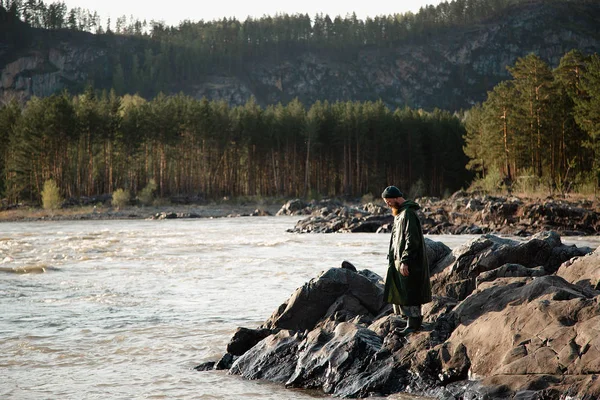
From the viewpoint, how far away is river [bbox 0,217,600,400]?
324 inches

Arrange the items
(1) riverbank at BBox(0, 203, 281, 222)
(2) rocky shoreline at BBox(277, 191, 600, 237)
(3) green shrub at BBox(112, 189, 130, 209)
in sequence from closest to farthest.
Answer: (2) rocky shoreline at BBox(277, 191, 600, 237)
(1) riverbank at BBox(0, 203, 281, 222)
(3) green shrub at BBox(112, 189, 130, 209)

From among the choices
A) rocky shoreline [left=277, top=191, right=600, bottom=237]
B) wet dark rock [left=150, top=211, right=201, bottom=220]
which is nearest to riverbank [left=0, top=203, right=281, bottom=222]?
wet dark rock [left=150, top=211, right=201, bottom=220]

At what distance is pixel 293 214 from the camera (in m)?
58.2

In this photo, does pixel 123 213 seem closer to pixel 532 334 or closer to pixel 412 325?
pixel 412 325

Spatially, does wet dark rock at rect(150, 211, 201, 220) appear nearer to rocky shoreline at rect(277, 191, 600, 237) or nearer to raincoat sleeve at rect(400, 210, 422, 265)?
rocky shoreline at rect(277, 191, 600, 237)

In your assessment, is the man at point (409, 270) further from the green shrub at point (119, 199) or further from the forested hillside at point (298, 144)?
the green shrub at point (119, 199)

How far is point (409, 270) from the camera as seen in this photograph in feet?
27.0

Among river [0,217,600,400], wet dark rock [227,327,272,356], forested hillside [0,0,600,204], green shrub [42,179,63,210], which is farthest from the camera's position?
green shrub [42,179,63,210]

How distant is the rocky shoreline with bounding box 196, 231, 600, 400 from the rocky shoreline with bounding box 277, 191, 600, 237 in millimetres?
21875

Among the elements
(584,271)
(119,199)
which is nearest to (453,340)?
(584,271)

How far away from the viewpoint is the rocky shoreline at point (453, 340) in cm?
655

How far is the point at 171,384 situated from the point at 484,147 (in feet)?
181

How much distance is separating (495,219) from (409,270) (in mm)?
27667

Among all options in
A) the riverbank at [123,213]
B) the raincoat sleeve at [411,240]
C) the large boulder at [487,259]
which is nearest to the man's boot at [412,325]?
the raincoat sleeve at [411,240]
